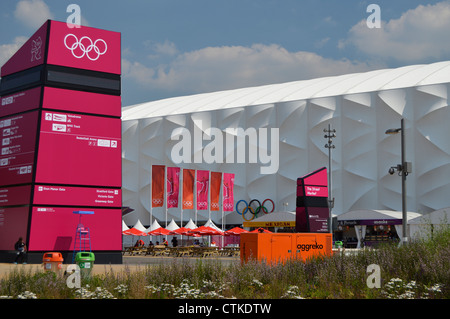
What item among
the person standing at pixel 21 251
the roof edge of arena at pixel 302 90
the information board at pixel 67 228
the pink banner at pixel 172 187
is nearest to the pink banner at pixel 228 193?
the pink banner at pixel 172 187

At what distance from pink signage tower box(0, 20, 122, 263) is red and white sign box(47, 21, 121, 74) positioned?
4 cm

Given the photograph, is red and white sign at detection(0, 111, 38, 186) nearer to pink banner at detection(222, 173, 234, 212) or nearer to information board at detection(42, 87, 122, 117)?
information board at detection(42, 87, 122, 117)

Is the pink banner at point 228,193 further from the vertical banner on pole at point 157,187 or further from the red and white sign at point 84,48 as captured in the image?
the red and white sign at point 84,48

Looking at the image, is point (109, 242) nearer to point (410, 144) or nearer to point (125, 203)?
point (410, 144)

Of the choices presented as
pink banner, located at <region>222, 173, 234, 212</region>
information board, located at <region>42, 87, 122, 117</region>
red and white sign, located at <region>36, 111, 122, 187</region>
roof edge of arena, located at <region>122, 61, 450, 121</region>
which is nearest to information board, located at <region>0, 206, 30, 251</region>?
red and white sign, located at <region>36, 111, 122, 187</region>

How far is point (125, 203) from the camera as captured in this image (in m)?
80.9

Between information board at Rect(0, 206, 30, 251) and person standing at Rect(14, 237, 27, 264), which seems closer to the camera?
person standing at Rect(14, 237, 27, 264)

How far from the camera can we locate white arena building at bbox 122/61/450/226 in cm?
6209

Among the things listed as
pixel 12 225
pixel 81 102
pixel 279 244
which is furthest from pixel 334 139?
pixel 279 244

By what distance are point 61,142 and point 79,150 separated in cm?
87

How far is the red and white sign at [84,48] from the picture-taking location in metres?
28.1

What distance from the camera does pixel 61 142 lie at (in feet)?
91.6

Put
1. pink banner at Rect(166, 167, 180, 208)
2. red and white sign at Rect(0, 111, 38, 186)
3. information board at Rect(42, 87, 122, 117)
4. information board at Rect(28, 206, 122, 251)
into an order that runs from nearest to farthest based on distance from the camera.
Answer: information board at Rect(28, 206, 122, 251) < red and white sign at Rect(0, 111, 38, 186) < information board at Rect(42, 87, 122, 117) < pink banner at Rect(166, 167, 180, 208)

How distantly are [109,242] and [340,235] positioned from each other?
4244cm
